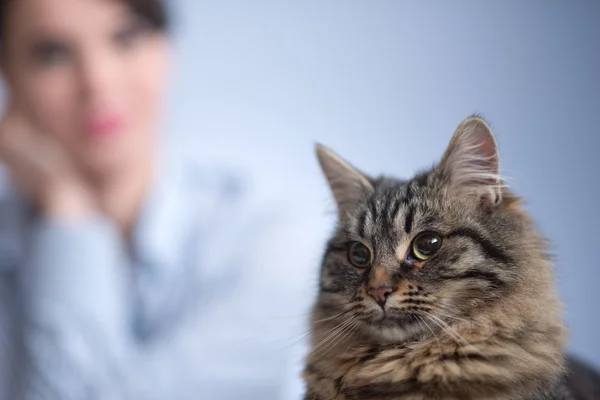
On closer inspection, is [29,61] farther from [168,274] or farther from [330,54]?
[330,54]

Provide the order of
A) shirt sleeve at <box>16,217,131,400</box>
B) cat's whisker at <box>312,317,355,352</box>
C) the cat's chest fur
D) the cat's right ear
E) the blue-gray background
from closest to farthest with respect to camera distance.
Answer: the cat's chest fur < cat's whisker at <box>312,317,355,352</box> < the cat's right ear < shirt sleeve at <box>16,217,131,400</box> < the blue-gray background

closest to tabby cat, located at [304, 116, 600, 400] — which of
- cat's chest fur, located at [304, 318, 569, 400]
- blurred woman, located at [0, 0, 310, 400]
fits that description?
cat's chest fur, located at [304, 318, 569, 400]

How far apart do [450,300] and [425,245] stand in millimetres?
73

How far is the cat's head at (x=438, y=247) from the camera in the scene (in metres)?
0.66

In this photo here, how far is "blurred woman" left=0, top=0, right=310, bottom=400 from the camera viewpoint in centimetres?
152

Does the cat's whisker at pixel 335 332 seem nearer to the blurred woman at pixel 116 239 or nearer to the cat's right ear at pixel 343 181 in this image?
the cat's right ear at pixel 343 181

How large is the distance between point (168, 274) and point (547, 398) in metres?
1.34

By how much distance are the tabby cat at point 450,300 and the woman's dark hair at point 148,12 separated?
1290 mm

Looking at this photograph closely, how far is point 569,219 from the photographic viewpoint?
1642 mm

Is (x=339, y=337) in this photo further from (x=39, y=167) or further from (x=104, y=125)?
(x=39, y=167)

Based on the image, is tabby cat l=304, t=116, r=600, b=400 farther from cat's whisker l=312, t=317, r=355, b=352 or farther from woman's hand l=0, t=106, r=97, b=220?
woman's hand l=0, t=106, r=97, b=220

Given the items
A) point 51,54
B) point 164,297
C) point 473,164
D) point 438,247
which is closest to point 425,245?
point 438,247

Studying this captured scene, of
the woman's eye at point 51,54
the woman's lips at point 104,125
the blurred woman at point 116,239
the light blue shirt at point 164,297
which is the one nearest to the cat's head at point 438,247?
the light blue shirt at point 164,297

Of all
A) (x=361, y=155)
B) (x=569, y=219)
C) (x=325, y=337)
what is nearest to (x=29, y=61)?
(x=361, y=155)
